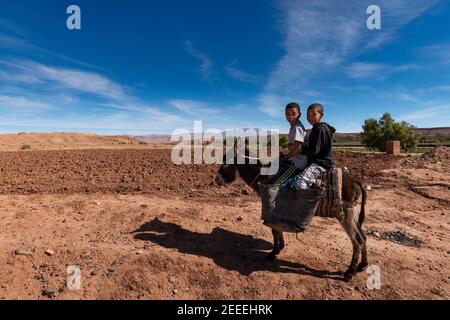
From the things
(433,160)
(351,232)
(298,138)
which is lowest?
(351,232)

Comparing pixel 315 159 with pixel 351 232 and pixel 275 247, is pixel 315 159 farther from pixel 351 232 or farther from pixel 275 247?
pixel 275 247

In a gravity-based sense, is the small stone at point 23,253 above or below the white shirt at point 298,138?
below

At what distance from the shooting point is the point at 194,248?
6102 millimetres

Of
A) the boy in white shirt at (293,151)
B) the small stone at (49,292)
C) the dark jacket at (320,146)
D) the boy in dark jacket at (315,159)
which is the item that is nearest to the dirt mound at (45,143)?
the small stone at (49,292)

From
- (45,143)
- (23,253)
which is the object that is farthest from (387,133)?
(45,143)

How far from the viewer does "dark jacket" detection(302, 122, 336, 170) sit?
4.88 m

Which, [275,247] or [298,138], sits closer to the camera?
[298,138]

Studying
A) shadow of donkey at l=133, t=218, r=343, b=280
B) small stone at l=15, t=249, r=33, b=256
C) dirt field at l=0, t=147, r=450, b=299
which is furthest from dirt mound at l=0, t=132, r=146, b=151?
shadow of donkey at l=133, t=218, r=343, b=280

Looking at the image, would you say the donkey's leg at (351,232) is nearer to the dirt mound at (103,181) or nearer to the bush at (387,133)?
the dirt mound at (103,181)

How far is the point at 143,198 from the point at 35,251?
4.19 metres

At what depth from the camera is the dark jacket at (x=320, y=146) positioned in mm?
4883

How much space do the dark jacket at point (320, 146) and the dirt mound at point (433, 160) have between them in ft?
54.9

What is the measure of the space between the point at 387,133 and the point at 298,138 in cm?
5524

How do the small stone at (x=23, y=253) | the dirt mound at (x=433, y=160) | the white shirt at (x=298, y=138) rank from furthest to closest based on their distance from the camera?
1. the dirt mound at (x=433, y=160)
2. the small stone at (x=23, y=253)
3. the white shirt at (x=298, y=138)
